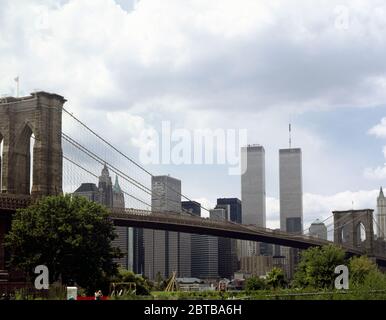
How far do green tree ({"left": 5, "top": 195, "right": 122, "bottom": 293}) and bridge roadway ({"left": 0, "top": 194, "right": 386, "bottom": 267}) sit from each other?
8.29 m

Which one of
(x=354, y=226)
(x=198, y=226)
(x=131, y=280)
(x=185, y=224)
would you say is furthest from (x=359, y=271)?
(x=354, y=226)

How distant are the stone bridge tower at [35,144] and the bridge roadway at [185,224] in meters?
3.24

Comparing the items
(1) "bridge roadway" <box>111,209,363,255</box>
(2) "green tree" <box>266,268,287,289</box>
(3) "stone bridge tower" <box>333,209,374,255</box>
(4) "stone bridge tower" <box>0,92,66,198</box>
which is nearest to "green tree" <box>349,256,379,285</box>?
(2) "green tree" <box>266,268,287,289</box>

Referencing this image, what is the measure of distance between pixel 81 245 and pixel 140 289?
1669cm

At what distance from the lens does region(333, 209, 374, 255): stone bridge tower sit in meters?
162

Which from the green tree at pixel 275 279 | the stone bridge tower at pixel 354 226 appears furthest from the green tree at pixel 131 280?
the stone bridge tower at pixel 354 226

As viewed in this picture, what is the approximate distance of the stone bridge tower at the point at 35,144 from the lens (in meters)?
71.2

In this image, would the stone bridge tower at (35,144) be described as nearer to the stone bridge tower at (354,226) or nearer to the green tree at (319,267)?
the green tree at (319,267)

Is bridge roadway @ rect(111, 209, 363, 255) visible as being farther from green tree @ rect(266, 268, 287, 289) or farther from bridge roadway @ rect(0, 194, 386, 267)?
green tree @ rect(266, 268, 287, 289)
